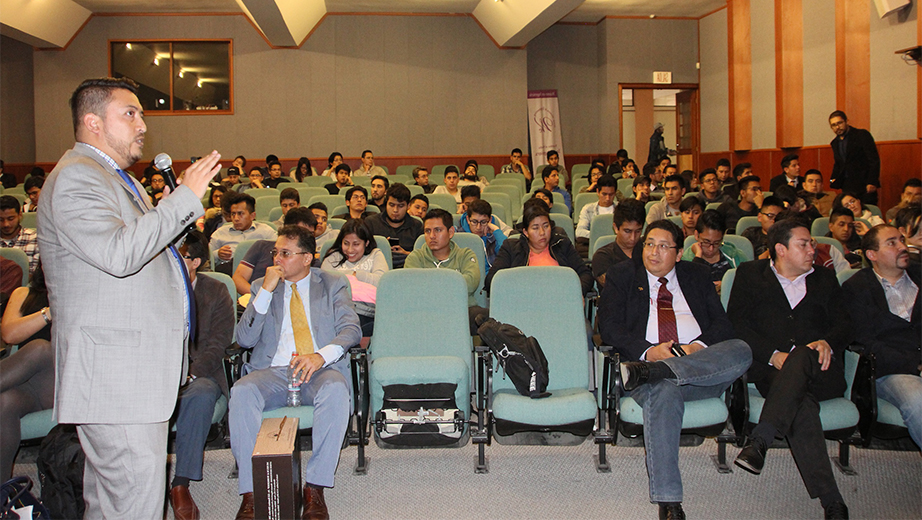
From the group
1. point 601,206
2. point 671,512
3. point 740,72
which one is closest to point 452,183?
point 601,206

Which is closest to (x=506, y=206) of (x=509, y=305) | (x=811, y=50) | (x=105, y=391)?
(x=509, y=305)

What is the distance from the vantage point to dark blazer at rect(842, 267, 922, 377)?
3006mm

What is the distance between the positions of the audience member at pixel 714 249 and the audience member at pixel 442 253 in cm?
130

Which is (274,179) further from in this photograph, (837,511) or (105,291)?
(837,511)

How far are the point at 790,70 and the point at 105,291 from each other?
34.4 ft

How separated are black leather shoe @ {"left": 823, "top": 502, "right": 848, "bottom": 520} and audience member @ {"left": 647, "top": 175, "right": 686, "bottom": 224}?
370cm

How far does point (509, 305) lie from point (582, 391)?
540 mm

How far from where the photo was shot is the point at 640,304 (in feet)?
10.2

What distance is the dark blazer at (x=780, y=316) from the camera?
2.96 meters

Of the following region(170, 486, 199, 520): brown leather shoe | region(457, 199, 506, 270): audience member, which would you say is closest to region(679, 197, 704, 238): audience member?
region(457, 199, 506, 270): audience member

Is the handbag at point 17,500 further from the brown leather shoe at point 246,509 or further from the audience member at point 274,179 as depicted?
the audience member at point 274,179

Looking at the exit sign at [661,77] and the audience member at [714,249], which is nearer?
the audience member at [714,249]

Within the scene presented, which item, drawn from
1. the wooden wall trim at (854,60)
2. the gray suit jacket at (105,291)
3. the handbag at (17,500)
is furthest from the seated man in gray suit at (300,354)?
the wooden wall trim at (854,60)

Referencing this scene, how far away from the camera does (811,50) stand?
9633 mm
